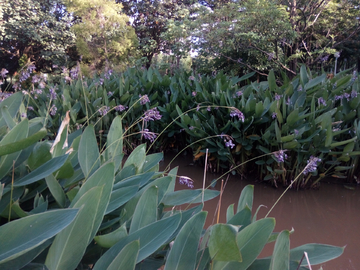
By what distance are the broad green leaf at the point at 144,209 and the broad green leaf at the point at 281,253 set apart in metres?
0.35

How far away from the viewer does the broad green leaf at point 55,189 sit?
814 millimetres

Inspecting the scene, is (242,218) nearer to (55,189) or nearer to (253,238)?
(253,238)

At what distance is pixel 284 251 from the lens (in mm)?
646

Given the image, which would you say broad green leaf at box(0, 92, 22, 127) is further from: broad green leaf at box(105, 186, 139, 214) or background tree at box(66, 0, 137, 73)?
background tree at box(66, 0, 137, 73)

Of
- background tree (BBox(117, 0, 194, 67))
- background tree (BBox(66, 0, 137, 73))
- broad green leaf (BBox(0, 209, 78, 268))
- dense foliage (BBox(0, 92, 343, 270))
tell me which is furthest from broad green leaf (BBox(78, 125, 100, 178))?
background tree (BBox(117, 0, 194, 67))

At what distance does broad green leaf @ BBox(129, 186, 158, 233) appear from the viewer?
0.76m

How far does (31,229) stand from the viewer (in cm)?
57

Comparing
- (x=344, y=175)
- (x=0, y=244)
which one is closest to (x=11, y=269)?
(x=0, y=244)

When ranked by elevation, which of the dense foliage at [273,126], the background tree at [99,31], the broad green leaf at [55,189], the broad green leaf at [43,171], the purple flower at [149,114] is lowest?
the dense foliage at [273,126]

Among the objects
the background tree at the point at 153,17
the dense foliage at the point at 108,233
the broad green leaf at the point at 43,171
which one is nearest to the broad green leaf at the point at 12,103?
the dense foliage at the point at 108,233

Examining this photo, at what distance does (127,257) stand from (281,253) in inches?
14.5

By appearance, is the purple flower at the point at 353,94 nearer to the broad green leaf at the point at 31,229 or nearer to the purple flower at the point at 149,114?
the purple flower at the point at 149,114

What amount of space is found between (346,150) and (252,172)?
3.25 feet

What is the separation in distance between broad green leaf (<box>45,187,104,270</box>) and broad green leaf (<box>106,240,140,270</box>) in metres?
0.09
